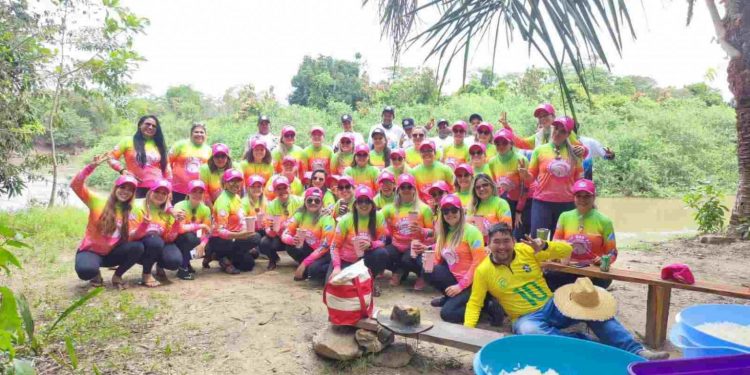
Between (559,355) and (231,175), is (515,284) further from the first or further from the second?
(231,175)

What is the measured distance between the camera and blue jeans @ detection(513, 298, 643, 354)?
10.3 feet

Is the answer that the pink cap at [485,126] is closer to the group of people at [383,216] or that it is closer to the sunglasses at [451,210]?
the group of people at [383,216]

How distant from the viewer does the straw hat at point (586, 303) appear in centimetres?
305

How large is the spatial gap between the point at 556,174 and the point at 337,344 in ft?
8.38

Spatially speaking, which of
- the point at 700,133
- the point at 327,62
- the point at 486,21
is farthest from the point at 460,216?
the point at 327,62

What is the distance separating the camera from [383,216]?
16.1 ft

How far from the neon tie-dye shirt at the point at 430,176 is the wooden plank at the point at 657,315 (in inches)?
91.0

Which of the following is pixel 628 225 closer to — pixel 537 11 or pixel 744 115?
pixel 744 115

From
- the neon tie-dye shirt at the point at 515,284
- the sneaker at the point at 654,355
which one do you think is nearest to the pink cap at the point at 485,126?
the neon tie-dye shirt at the point at 515,284

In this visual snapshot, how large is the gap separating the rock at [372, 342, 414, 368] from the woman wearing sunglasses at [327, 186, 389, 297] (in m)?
1.24

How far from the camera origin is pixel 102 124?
27406mm

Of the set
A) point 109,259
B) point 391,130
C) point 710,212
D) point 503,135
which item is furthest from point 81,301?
point 710,212

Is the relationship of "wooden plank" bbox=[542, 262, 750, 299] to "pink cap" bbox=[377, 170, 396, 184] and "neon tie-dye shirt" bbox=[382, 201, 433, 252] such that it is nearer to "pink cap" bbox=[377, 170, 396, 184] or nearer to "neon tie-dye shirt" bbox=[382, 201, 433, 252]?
"neon tie-dye shirt" bbox=[382, 201, 433, 252]

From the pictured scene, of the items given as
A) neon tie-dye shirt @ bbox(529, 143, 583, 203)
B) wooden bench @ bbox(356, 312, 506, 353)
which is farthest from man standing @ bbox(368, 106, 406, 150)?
wooden bench @ bbox(356, 312, 506, 353)
